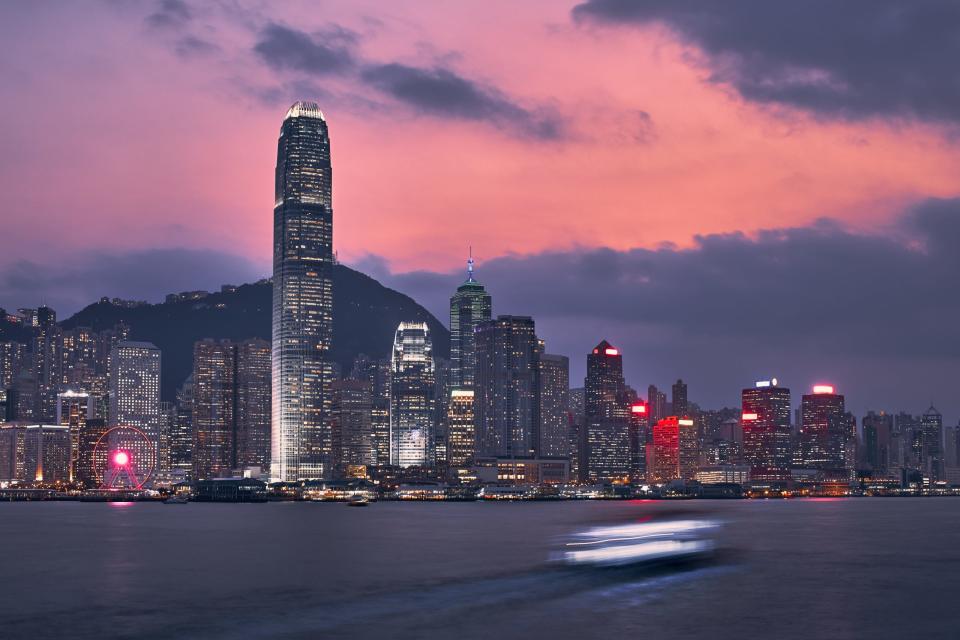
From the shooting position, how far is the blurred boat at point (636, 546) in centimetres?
12050

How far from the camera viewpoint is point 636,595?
9175 cm

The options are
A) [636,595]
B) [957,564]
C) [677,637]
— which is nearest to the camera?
[677,637]

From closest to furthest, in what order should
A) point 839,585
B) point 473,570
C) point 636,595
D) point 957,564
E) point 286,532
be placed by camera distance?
point 636,595
point 839,585
point 473,570
point 957,564
point 286,532

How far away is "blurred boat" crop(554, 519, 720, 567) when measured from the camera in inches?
4744

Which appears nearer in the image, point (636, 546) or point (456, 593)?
point (456, 593)

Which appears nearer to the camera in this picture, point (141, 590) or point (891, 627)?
point (891, 627)

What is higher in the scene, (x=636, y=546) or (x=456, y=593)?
(x=456, y=593)

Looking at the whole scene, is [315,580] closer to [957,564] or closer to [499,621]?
[499,621]

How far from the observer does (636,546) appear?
13625 centimetres

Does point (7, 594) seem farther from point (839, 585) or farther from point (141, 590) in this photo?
point (839, 585)

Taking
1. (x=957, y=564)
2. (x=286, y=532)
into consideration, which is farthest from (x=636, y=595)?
(x=286, y=532)

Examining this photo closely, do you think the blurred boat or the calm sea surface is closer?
the calm sea surface

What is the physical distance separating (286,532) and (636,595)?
338 feet

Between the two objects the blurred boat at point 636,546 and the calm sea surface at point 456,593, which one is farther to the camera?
the blurred boat at point 636,546
